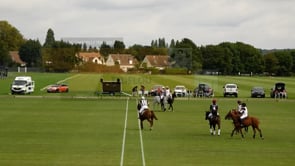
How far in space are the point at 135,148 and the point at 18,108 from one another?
25.5 m

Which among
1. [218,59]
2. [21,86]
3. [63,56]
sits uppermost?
[218,59]

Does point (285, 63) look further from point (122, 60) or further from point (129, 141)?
point (129, 141)

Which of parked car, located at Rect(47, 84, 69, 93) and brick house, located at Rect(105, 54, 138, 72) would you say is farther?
brick house, located at Rect(105, 54, 138, 72)

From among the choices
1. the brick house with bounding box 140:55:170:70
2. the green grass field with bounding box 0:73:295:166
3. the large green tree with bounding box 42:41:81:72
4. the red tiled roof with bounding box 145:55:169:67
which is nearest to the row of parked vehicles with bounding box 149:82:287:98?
the large green tree with bounding box 42:41:81:72

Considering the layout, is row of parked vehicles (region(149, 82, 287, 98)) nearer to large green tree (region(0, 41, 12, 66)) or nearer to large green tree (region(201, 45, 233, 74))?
large green tree (region(201, 45, 233, 74))

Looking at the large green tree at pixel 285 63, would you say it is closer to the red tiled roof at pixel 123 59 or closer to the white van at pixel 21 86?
the red tiled roof at pixel 123 59

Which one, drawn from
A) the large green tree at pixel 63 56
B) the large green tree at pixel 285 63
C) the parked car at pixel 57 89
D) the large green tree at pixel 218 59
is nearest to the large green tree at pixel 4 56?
the large green tree at pixel 218 59

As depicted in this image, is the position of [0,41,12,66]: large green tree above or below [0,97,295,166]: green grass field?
above

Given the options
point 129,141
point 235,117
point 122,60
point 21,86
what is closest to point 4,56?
point 122,60

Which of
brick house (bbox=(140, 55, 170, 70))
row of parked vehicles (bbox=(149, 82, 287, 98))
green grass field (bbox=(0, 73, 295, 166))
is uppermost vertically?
brick house (bbox=(140, 55, 170, 70))

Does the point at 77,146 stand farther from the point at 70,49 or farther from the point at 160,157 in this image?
the point at 70,49

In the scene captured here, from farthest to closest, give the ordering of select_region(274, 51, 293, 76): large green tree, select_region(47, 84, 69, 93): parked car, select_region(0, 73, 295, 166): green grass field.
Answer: select_region(274, 51, 293, 76): large green tree
select_region(47, 84, 69, 93): parked car
select_region(0, 73, 295, 166): green grass field

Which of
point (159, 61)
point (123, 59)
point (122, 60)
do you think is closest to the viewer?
point (159, 61)

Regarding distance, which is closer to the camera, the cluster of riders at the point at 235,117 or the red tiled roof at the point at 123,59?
the cluster of riders at the point at 235,117
